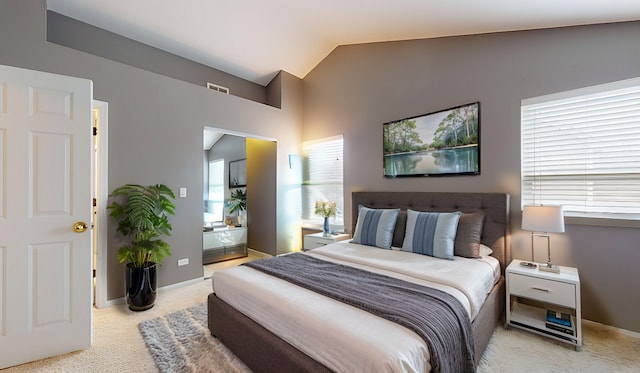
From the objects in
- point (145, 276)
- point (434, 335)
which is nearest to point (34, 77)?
point (145, 276)

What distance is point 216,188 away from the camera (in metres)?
5.72

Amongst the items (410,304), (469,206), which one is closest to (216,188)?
(469,206)

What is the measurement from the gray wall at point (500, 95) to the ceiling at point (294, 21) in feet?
0.55

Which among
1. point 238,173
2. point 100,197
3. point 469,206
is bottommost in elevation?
point 469,206

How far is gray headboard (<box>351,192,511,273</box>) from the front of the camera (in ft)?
8.68

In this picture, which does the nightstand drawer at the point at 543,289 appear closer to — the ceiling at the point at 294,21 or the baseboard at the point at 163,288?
the ceiling at the point at 294,21

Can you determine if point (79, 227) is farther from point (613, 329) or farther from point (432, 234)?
point (613, 329)

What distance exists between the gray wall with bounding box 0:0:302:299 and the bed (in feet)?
5.28

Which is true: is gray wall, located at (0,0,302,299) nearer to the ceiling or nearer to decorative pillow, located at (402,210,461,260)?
the ceiling

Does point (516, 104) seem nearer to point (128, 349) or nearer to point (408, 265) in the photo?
point (408, 265)

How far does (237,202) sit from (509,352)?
4.55m

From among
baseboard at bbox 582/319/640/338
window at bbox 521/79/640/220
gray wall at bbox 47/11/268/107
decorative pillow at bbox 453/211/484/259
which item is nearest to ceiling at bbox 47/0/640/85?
gray wall at bbox 47/11/268/107

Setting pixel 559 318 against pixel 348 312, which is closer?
pixel 348 312

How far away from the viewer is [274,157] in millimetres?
4523
